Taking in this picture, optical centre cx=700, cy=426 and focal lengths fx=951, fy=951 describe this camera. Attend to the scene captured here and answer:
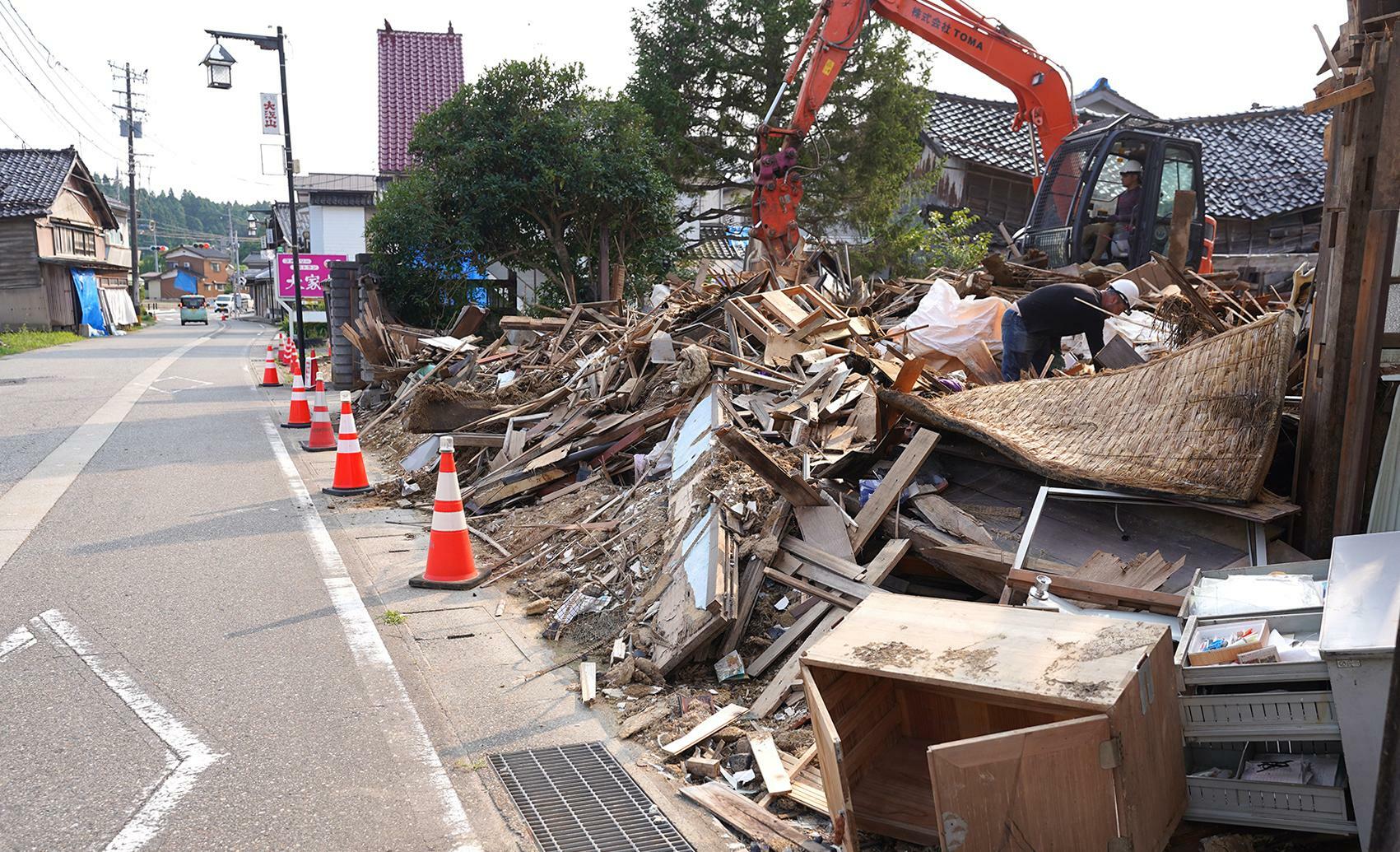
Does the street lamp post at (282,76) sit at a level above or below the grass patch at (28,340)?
above

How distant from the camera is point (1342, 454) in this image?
15.4 feet

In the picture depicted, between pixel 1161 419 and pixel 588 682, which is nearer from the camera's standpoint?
pixel 588 682

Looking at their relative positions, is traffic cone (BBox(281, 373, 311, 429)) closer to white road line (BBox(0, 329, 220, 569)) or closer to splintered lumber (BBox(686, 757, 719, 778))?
white road line (BBox(0, 329, 220, 569))

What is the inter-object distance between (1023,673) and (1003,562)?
1.81 metres

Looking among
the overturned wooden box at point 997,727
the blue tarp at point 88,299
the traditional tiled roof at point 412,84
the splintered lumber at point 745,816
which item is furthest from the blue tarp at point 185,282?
the overturned wooden box at point 997,727

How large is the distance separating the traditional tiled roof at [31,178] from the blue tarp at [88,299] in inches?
140

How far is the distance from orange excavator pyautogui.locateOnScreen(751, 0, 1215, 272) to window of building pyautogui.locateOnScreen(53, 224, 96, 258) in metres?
40.8

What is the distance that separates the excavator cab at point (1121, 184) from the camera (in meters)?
12.3

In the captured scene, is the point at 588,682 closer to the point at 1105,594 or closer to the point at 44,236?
the point at 1105,594

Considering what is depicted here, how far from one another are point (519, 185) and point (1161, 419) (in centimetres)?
1428

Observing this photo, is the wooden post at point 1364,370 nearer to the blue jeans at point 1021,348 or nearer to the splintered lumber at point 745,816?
the splintered lumber at point 745,816

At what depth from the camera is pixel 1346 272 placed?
4699mm

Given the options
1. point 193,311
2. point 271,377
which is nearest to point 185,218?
point 193,311

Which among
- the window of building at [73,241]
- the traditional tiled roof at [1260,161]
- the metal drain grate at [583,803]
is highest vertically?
the traditional tiled roof at [1260,161]
